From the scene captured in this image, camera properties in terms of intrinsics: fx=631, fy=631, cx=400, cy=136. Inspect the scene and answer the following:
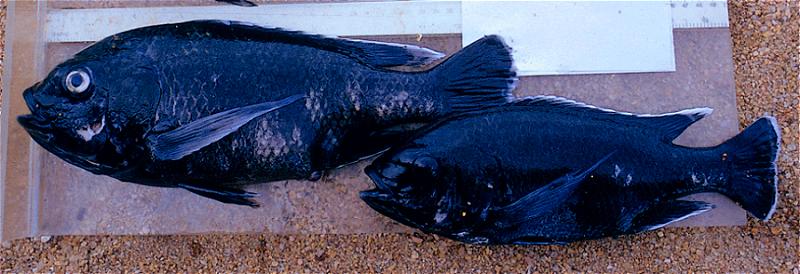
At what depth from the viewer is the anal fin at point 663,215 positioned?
8.40 feet

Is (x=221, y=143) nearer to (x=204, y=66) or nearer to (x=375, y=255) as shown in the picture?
(x=204, y=66)

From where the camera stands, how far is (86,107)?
90.7 inches

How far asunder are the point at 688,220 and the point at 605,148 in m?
0.66

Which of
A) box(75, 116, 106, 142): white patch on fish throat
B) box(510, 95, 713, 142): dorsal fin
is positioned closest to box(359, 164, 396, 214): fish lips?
box(510, 95, 713, 142): dorsal fin

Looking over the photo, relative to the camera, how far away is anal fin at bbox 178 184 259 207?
2.55m

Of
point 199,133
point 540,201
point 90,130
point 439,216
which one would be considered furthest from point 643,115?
point 90,130

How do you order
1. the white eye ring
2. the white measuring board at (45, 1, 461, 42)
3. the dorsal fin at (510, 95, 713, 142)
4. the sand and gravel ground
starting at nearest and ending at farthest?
1. the white eye ring
2. the dorsal fin at (510, 95, 713, 142)
3. the sand and gravel ground
4. the white measuring board at (45, 1, 461, 42)

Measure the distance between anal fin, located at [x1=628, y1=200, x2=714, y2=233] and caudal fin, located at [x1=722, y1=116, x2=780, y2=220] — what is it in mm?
157

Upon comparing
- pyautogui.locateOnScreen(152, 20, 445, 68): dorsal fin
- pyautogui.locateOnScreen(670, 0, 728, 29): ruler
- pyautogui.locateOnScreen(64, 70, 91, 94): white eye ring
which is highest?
pyautogui.locateOnScreen(670, 0, 728, 29): ruler

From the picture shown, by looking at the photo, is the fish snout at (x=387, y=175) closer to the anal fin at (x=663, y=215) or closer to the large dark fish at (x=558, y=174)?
the large dark fish at (x=558, y=174)

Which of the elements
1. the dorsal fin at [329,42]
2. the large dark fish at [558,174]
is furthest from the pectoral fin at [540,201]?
the dorsal fin at [329,42]

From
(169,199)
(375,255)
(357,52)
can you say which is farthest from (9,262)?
(357,52)

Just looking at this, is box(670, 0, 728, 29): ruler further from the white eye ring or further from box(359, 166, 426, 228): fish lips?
the white eye ring

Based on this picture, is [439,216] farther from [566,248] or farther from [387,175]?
[566,248]
